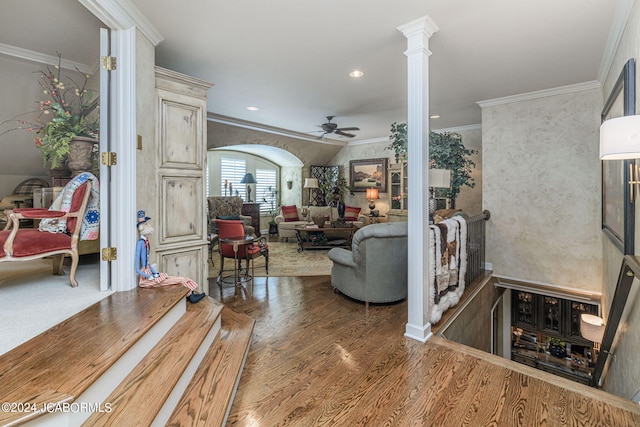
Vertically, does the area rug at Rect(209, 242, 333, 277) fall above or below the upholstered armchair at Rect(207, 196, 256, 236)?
below

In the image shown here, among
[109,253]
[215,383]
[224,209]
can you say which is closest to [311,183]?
[224,209]

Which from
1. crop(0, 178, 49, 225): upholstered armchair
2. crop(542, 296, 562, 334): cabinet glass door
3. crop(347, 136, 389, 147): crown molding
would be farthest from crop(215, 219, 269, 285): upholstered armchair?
crop(347, 136, 389, 147): crown molding

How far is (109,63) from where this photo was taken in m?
2.19

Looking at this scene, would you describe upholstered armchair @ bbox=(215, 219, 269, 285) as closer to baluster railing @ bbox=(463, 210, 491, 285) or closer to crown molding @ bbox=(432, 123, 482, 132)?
baluster railing @ bbox=(463, 210, 491, 285)

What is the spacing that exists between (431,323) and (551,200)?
2702 mm

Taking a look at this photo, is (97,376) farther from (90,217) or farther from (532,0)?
(532,0)

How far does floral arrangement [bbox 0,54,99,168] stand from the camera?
254cm

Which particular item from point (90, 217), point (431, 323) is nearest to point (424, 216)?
point (431, 323)

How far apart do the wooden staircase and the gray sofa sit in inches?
58.4

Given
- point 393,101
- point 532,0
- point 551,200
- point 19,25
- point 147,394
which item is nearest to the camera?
Result: point 147,394

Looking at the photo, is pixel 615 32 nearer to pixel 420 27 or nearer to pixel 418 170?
pixel 420 27

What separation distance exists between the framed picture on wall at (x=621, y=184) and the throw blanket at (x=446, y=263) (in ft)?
4.17

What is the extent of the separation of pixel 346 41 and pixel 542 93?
3005 millimetres

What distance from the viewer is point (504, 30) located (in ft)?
8.27
